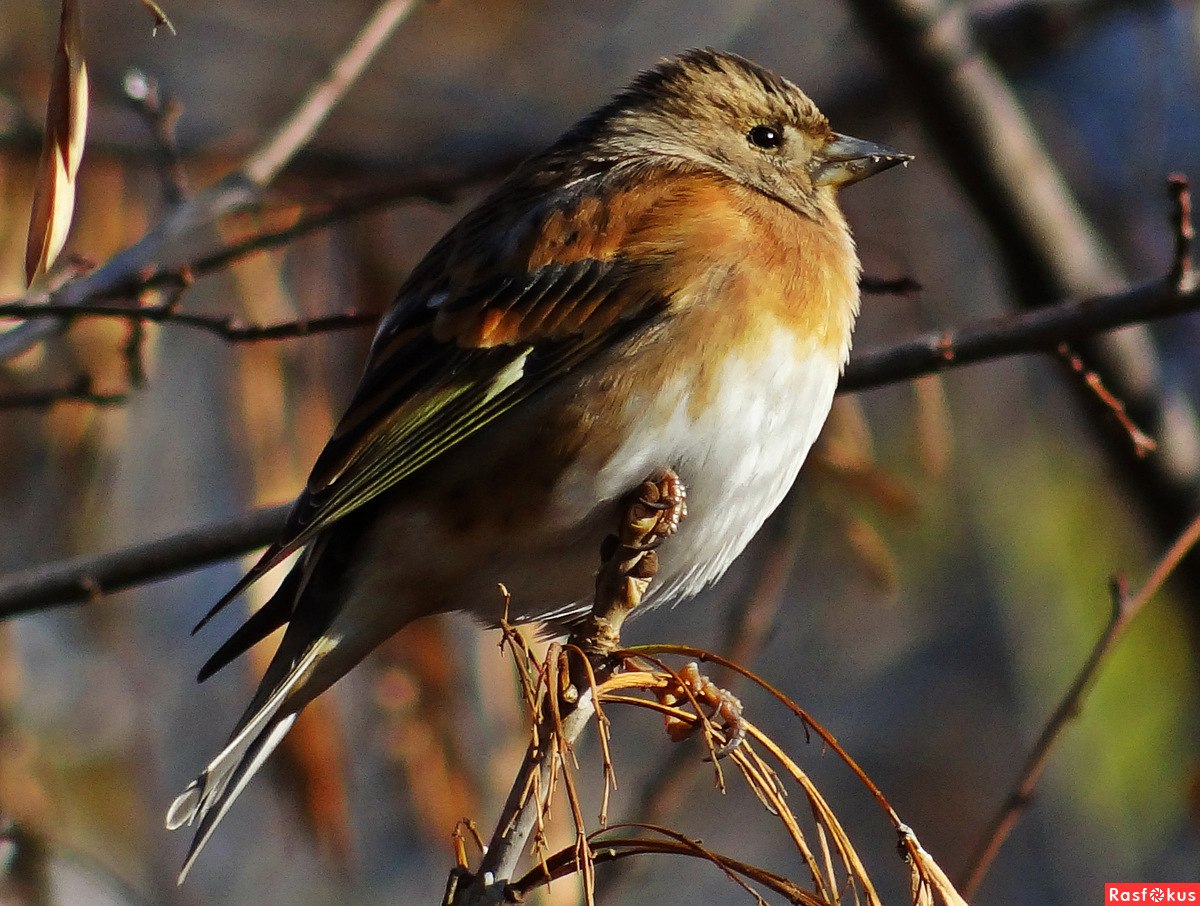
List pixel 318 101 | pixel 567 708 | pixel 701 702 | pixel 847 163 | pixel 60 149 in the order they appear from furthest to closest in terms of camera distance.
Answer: pixel 847 163 < pixel 318 101 < pixel 701 702 < pixel 567 708 < pixel 60 149

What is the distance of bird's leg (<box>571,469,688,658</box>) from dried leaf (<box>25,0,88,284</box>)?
3.63 ft

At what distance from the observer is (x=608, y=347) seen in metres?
3.67

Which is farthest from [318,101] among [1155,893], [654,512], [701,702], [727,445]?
[1155,893]

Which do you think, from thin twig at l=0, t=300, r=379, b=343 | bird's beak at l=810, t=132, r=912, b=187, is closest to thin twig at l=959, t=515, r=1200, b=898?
bird's beak at l=810, t=132, r=912, b=187

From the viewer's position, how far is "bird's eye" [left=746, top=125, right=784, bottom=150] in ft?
14.9

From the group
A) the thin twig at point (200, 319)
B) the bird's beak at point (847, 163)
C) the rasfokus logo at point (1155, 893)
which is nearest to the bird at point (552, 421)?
the thin twig at point (200, 319)

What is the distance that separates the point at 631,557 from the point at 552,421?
64cm

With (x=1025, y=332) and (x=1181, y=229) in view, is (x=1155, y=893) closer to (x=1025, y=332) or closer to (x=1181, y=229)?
(x=1025, y=332)

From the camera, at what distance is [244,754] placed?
3512mm

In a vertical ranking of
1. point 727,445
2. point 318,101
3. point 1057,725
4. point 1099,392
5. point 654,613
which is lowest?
point 1057,725

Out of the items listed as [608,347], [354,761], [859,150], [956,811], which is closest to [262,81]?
[354,761]

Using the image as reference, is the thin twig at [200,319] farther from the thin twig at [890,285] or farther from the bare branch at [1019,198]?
the bare branch at [1019,198]

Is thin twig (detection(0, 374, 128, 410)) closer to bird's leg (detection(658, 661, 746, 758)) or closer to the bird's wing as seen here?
the bird's wing

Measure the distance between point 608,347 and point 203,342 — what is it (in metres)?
4.13
